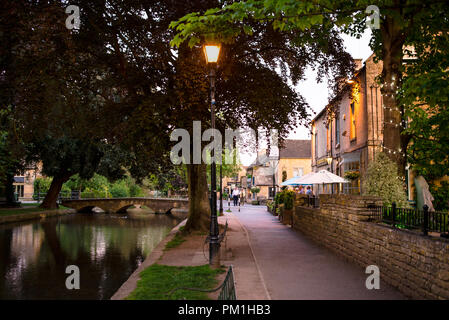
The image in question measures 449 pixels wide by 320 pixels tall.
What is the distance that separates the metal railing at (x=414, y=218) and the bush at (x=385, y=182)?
A: 1.31 metres

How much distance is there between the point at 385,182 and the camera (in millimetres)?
11438

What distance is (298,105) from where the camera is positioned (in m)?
16.9

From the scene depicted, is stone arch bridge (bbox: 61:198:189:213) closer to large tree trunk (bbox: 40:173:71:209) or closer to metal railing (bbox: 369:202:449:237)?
large tree trunk (bbox: 40:173:71:209)

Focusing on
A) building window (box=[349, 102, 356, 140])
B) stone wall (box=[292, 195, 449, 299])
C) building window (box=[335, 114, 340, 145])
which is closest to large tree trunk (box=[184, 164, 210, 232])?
stone wall (box=[292, 195, 449, 299])

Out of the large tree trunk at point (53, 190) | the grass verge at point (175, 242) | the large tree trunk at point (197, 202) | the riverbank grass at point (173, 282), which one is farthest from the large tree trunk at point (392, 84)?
the large tree trunk at point (53, 190)

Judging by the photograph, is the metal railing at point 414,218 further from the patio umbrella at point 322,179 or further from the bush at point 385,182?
the patio umbrella at point 322,179

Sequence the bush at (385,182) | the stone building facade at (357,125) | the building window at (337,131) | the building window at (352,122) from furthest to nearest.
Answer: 1. the building window at (337,131)
2. the building window at (352,122)
3. the stone building facade at (357,125)
4. the bush at (385,182)

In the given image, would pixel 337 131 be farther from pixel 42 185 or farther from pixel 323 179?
pixel 42 185

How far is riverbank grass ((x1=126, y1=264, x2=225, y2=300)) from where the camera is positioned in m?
7.07

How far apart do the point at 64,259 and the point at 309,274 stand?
11.0 meters

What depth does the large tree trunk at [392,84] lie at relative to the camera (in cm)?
1172

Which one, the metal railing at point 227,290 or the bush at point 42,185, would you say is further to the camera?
the bush at point 42,185

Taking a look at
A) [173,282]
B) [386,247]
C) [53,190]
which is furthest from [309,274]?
[53,190]
